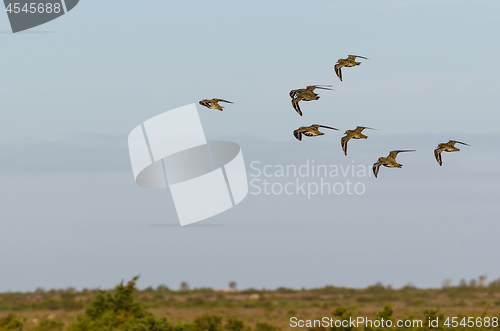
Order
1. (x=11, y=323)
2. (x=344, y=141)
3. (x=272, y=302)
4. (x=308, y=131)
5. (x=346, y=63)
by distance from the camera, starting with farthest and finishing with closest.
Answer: (x=272, y=302), (x=346, y=63), (x=344, y=141), (x=308, y=131), (x=11, y=323)

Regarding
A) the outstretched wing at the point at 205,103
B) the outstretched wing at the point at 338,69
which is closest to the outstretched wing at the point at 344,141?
the outstretched wing at the point at 338,69

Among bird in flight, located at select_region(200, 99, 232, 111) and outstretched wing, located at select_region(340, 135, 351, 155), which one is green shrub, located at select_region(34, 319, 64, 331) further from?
outstretched wing, located at select_region(340, 135, 351, 155)

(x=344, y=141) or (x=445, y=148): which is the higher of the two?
(x=344, y=141)

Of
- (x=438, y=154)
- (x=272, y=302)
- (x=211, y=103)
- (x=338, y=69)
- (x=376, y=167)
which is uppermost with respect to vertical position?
(x=338, y=69)

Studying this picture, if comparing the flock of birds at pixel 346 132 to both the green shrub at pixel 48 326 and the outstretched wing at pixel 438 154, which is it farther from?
the green shrub at pixel 48 326

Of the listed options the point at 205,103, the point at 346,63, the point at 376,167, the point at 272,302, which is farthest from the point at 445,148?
the point at 272,302

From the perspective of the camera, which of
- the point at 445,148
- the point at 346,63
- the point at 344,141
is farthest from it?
the point at 346,63

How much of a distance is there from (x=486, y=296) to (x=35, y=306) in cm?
4125

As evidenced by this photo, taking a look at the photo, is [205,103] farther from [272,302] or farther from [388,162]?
[272,302]

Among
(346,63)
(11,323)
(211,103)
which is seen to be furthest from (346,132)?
(11,323)

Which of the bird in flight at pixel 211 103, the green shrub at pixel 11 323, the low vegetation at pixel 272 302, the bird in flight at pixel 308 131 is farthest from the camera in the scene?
the low vegetation at pixel 272 302

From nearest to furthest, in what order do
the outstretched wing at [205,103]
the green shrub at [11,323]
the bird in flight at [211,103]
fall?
the green shrub at [11,323], the bird in flight at [211,103], the outstretched wing at [205,103]

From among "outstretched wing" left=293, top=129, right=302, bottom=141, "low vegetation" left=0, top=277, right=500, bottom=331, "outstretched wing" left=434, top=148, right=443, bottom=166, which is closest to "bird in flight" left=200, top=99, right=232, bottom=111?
"outstretched wing" left=293, top=129, right=302, bottom=141

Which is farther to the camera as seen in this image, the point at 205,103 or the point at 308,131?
the point at 205,103
